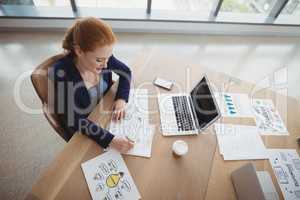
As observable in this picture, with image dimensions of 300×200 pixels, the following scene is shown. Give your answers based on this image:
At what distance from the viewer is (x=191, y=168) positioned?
43.4 inches

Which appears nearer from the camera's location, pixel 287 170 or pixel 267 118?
pixel 287 170

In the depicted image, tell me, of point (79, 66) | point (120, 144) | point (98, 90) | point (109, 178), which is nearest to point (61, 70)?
point (79, 66)

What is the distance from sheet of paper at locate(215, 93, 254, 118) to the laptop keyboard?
25cm

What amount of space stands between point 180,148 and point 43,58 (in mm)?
2249

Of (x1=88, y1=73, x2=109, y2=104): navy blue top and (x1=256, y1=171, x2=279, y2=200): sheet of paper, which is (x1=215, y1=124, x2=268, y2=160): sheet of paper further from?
(x1=88, y1=73, x2=109, y2=104): navy blue top

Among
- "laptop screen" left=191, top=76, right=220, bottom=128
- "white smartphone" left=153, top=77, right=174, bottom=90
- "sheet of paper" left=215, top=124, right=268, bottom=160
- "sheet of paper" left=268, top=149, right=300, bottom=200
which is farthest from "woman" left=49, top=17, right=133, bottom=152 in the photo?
"sheet of paper" left=268, top=149, right=300, bottom=200

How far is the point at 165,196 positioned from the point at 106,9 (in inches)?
109

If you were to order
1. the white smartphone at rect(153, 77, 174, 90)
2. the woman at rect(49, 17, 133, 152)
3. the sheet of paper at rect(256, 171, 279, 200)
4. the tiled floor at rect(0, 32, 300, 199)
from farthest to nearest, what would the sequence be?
1. the tiled floor at rect(0, 32, 300, 199)
2. the white smartphone at rect(153, 77, 174, 90)
3. the woman at rect(49, 17, 133, 152)
4. the sheet of paper at rect(256, 171, 279, 200)

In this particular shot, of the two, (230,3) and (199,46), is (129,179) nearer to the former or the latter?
(199,46)

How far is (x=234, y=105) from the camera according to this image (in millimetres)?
1409

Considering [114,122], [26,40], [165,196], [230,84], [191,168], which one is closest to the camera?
[165,196]

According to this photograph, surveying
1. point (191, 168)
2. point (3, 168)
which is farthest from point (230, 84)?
point (3, 168)

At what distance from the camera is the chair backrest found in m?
1.15

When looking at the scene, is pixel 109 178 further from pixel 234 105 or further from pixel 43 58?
pixel 43 58
